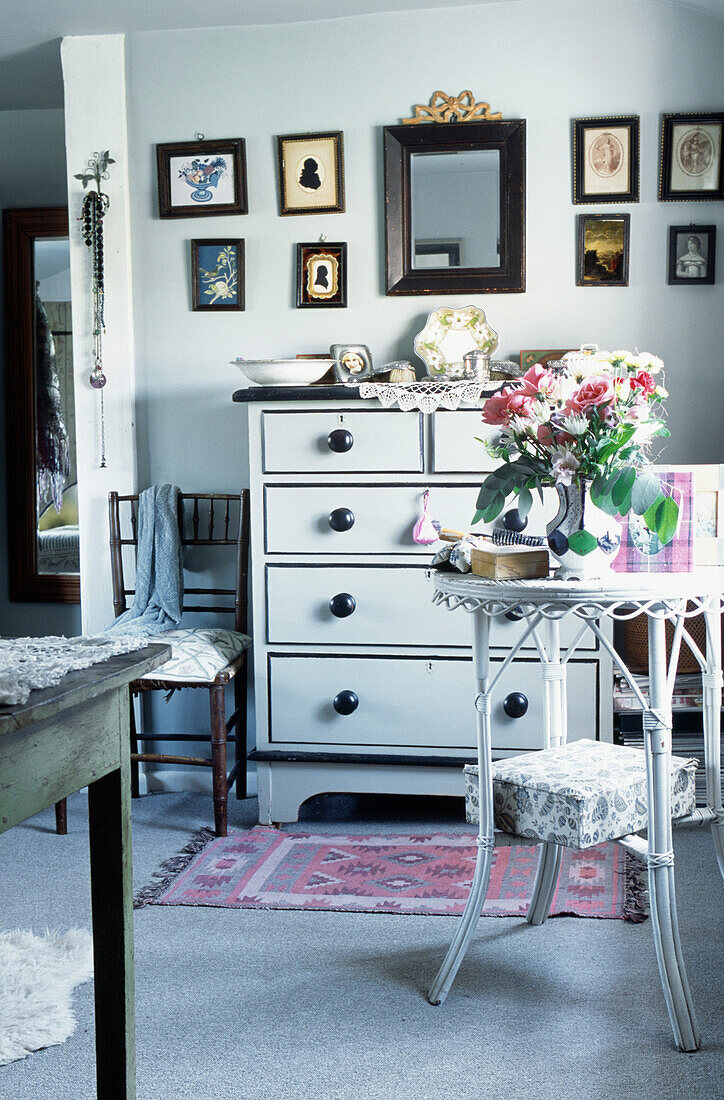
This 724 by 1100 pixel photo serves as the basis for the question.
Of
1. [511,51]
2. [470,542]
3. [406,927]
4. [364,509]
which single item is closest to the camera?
[470,542]

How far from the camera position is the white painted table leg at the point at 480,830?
2.04m

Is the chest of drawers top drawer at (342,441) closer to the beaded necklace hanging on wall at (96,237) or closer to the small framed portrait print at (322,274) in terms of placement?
the small framed portrait print at (322,274)

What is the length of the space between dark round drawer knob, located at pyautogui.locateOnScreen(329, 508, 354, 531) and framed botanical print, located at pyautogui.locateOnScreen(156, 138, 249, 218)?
1.19 m

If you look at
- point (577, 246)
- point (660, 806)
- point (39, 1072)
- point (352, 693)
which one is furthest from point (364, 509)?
point (39, 1072)

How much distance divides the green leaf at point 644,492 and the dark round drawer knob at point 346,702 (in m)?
1.38

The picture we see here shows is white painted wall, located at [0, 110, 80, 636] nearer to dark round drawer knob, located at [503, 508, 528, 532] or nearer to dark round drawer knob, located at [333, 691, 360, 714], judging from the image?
dark round drawer knob, located at [333, 691, 360, 714]

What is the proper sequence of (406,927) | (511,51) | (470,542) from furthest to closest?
(511,51), (406,927), (470,542)

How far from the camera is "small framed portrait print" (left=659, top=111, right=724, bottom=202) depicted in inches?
131

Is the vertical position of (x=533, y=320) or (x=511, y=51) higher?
(x=511, y=51)

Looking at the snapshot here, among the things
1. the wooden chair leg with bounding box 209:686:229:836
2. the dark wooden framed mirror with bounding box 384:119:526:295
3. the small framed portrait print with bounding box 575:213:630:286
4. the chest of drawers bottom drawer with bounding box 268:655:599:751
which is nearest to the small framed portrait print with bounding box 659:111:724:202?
the small framed portrait print with bounding box 575:213:630:286

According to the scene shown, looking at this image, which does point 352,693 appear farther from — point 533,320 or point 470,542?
point 533,320

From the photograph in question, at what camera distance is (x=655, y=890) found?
194cm

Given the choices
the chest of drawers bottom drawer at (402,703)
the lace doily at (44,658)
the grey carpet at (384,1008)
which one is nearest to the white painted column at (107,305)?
the chest of drawers bottom drawer at (402,703)

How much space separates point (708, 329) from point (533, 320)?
57 centimetres
